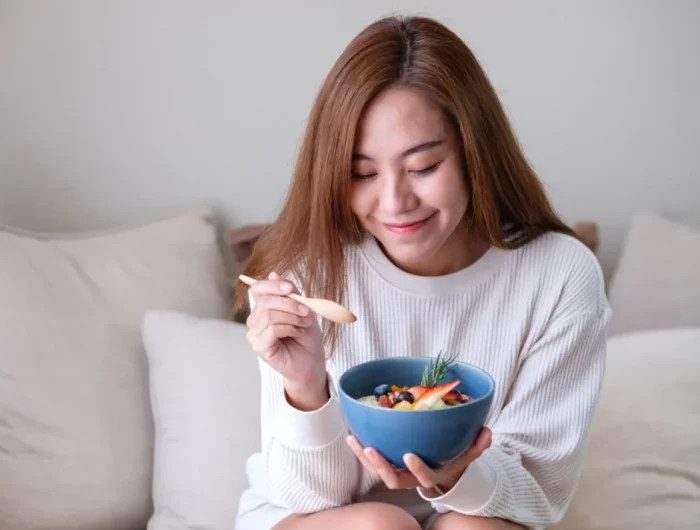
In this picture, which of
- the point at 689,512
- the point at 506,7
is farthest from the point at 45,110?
the point at 689,512

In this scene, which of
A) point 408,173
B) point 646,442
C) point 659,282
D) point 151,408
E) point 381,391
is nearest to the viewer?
point 381,391

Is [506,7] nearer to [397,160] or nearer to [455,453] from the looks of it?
[397,160]

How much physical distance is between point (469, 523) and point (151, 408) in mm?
784

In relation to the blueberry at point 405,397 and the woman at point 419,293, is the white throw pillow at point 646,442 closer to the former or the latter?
the woman at point 419,293

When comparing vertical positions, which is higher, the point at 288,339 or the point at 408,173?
the point at 408,173

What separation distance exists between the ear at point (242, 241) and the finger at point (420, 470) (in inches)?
41.3

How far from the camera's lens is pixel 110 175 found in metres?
2.10

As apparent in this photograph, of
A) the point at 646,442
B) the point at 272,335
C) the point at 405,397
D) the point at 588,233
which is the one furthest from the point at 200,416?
the point at 588,233

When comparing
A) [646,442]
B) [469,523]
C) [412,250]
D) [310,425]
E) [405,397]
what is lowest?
[646,442]

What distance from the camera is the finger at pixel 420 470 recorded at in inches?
40.4

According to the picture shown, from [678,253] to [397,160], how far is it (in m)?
1.06

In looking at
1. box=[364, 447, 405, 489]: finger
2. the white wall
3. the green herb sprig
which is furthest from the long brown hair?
the white wall

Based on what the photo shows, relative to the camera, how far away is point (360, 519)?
1215 millimetres

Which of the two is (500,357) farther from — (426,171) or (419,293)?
(426,171)
